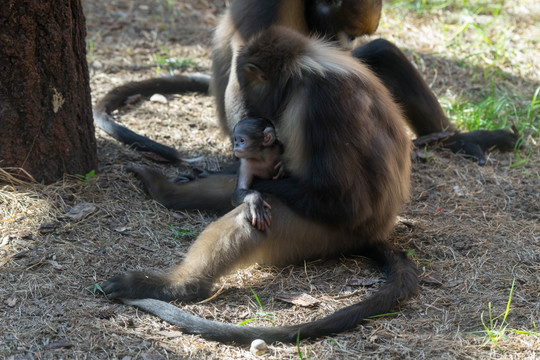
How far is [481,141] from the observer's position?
238 inches

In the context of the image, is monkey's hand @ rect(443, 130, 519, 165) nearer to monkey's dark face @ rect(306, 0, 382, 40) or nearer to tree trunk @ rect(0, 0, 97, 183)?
monkey's dark face @ rect(306, 0, 382, 40)

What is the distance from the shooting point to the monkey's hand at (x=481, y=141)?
602cm

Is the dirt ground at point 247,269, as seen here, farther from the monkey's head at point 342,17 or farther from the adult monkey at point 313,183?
the monkey's head at point 342,17

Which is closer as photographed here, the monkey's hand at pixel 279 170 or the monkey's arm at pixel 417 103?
the monkey's hand at pixel 279 170

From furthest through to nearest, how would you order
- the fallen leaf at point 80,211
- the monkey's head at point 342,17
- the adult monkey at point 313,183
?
1. the monkey's head at point 342,17
2. the fallen leaf at point 80,211
3. the adult monkey at point 313,183

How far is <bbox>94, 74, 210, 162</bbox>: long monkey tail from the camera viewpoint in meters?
5.60

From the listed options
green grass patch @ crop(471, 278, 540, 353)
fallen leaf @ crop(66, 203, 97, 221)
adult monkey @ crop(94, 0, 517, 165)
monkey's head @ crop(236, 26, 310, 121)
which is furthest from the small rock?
green grass patch @ crop(471, 278, 540, 353)

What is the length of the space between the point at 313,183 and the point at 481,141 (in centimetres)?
278

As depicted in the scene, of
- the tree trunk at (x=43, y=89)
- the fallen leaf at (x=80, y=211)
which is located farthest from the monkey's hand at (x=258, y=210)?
the tree trunk at (x=43, y=89)

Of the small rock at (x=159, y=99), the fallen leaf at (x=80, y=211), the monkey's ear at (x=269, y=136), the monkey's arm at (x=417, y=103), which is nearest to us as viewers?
the monkey's ear at (x=269, y=136)

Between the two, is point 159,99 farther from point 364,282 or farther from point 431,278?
point 431,278

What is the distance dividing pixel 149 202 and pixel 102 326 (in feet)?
5.12

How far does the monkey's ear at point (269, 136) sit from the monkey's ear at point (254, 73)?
34cm

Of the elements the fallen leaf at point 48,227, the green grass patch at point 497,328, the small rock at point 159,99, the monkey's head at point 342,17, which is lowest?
the fallen leaf at point 48,227
